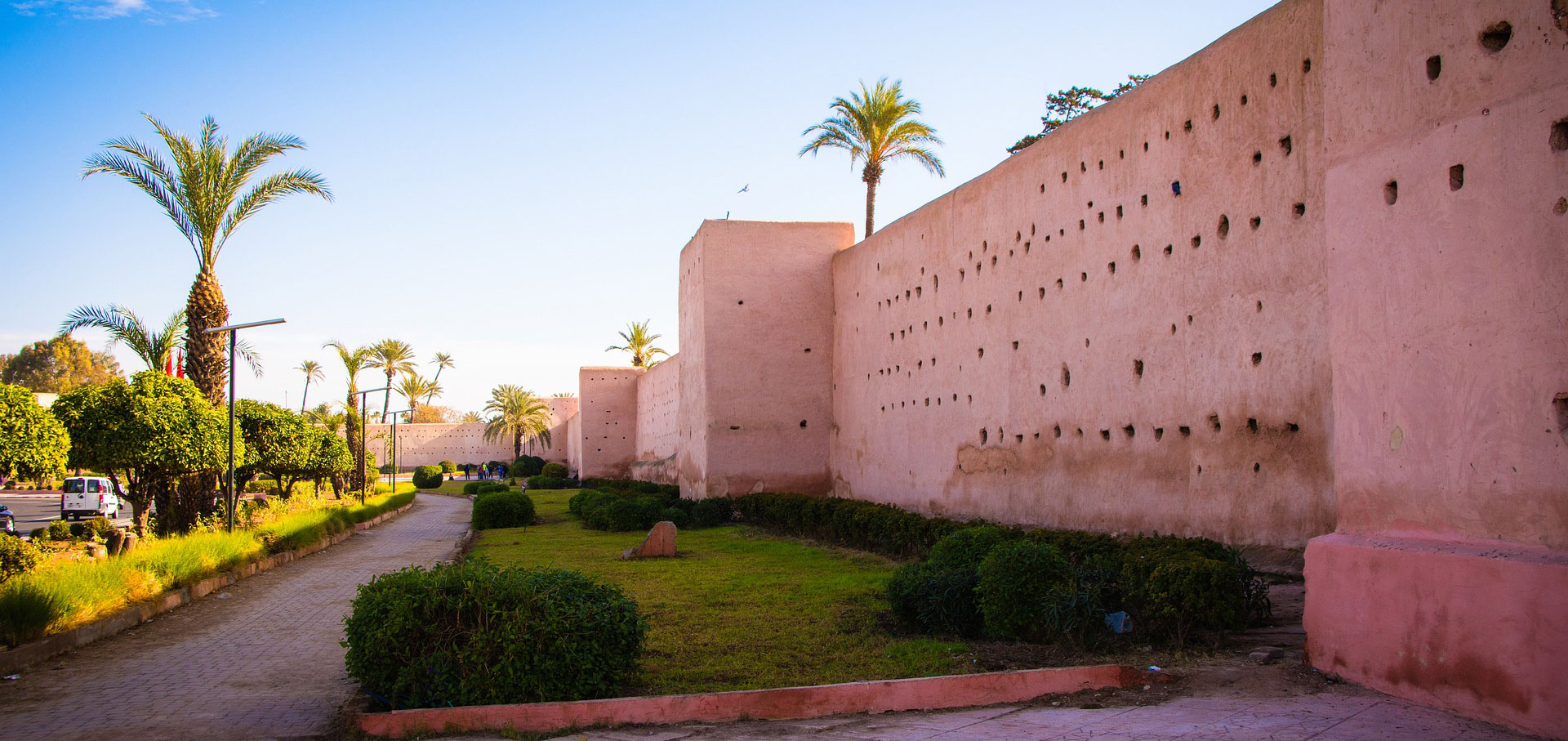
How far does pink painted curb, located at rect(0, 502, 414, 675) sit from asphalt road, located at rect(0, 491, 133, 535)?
1265cm

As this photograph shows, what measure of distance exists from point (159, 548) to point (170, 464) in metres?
3.91

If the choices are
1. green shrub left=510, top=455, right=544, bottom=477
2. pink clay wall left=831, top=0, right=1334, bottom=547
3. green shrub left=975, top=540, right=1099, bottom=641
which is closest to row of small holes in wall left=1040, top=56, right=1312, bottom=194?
pink clay wall left=831, top=0, right=1334, bottom=547

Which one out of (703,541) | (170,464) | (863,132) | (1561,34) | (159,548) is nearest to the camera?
(1561,34)

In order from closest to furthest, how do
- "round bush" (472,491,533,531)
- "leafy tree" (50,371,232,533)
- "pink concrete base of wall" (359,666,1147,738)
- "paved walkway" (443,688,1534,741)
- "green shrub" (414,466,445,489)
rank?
"paved walkway" (443,688,1534,741) < "pink concrete base of wall" (359,666,1147,738) < "leafy tree" (50,371,232,533) < "round bush" (472,491,533,531) < "green shrub" (414,466,445,489)

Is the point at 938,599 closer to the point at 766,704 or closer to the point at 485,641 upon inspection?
the point at 766,704

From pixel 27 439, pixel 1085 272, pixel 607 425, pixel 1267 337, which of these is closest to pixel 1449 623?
pixel 1267 337

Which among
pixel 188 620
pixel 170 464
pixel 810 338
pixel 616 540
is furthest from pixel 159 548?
pixel 810 338

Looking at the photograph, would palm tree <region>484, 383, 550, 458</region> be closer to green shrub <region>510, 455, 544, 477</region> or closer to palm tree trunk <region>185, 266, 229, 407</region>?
green shrub <region>510, 455, 544, 477</region>

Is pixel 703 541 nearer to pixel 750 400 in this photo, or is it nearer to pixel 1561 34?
pixel 750 400

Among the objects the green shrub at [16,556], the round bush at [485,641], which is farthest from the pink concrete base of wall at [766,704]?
the green shrub at [16,556]

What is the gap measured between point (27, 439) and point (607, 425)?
99.0ft

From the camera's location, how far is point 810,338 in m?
21.8

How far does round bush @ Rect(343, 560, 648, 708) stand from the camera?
5.49 metres

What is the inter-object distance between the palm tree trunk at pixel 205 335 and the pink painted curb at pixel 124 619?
3.50 m
